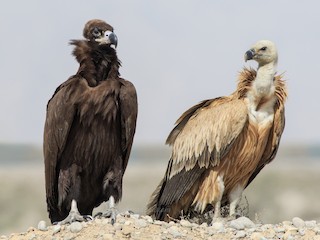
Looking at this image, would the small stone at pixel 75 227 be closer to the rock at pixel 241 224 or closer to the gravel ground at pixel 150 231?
the gravel ground at pixel 150 231

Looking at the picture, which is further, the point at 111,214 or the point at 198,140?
the point at 198,140

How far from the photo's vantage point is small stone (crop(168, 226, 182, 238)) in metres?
10.5

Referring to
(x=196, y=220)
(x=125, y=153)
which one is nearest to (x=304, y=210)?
(x=196, y=220)

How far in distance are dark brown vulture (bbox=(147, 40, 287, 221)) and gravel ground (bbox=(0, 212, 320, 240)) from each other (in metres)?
1.53

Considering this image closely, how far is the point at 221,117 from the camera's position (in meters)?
12.9

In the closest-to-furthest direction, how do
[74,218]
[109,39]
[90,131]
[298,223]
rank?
[74,218]
[90,131]
[109,39]
[298,223]

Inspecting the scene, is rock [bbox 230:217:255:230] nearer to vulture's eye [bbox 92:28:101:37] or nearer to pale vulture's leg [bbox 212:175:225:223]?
pale vulture's leg [bbox 212:175:225:223]

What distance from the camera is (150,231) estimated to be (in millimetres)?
10523

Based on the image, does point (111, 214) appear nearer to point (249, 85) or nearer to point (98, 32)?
point (98, 32)

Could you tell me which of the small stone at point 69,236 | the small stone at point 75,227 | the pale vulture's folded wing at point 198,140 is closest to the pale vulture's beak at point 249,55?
the pale vulture's folded wing at point 198,140

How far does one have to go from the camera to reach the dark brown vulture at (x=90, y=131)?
35.7ft

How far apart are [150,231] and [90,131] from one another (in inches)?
54.2

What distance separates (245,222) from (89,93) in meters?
2.58

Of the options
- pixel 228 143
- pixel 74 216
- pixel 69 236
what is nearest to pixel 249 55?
pixel 228 143
